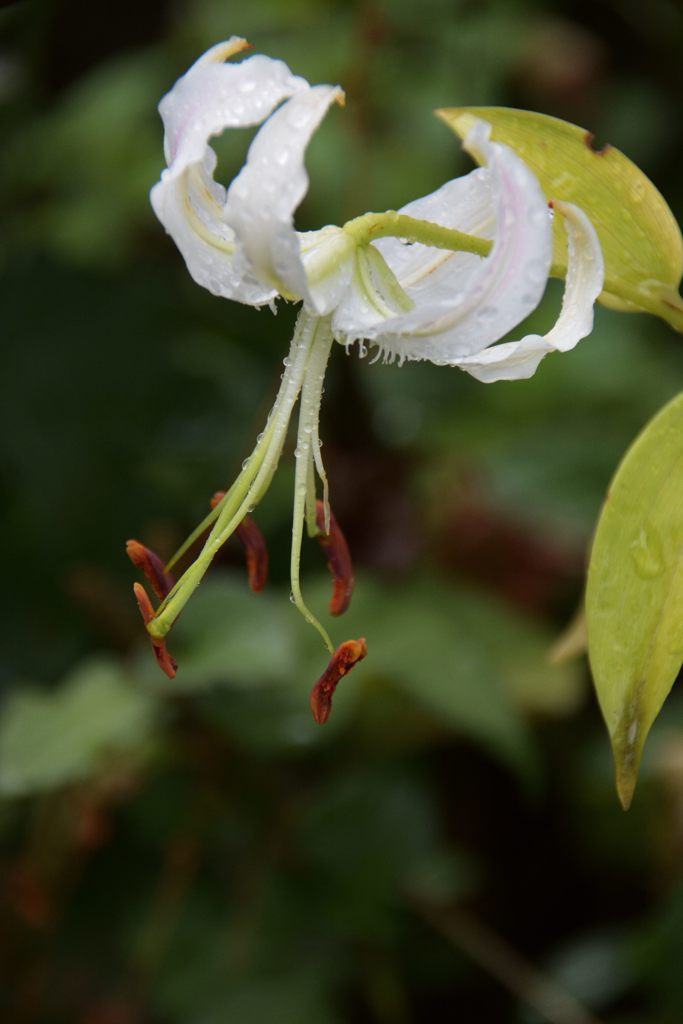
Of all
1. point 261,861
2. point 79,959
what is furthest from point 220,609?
point 79,959

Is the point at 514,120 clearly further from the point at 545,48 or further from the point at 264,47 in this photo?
the point at 545,48

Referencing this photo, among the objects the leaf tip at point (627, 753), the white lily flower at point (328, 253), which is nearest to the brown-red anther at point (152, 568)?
the white lily flower at point (328, 253)

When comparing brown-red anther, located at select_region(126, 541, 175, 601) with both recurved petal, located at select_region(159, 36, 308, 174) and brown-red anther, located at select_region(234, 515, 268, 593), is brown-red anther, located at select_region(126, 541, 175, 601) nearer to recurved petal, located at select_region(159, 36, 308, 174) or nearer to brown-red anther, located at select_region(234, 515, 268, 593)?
brown-red anther, located at select_region(234, 515, 268, 593)

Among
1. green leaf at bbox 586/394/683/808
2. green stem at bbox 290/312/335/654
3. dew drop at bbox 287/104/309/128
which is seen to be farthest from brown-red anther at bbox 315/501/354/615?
dew drop at bbox 287/104/309/128

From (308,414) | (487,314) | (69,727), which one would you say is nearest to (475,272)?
(487,314)

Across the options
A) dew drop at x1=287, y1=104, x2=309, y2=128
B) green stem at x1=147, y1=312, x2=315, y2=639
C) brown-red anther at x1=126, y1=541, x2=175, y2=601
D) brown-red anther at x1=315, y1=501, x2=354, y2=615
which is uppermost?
dew drop at x1=287, y1=104, x2=309, y2=128

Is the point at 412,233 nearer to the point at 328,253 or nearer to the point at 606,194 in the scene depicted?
the point at 328,253
